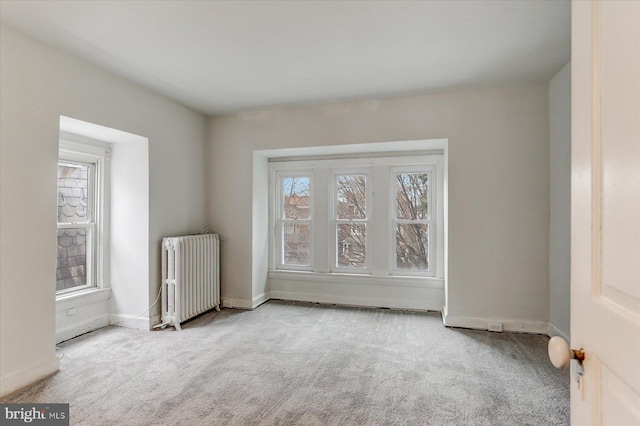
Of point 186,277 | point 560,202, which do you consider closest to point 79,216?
point 186,277

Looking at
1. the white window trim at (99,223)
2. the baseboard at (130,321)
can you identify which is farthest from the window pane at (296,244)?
the white window trim at (99,223)

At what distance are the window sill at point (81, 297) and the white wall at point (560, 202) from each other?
462 cm

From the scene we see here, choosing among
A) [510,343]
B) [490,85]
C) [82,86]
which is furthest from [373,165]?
[82,86]

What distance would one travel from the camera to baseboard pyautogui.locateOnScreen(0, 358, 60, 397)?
2285 millimetres

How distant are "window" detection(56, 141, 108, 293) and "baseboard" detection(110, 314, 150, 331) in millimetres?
428

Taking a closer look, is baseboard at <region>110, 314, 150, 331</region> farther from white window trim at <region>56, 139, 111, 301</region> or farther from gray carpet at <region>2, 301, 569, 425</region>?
white window trim at <region>56, 139, 111, 301</region>

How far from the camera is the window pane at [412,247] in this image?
4383mm

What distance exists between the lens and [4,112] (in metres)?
2.31

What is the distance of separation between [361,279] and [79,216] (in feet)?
10.9

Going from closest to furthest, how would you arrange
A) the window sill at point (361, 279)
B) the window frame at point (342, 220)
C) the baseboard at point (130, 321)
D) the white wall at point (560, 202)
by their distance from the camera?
the white wall at point (560, 202)
the baseboard at point (130, 321)
the window sill at point (361, 279)
the window frame at point (342, 220)

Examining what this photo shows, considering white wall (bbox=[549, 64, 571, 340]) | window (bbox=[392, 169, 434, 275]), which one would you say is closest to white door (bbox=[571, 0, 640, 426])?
white wall (bbox=[549, 64, 571, 340])

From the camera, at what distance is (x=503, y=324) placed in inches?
137

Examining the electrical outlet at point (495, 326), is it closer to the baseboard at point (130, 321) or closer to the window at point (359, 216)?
the window at point (359, 216)

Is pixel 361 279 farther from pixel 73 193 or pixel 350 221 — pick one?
pixel 73 193
